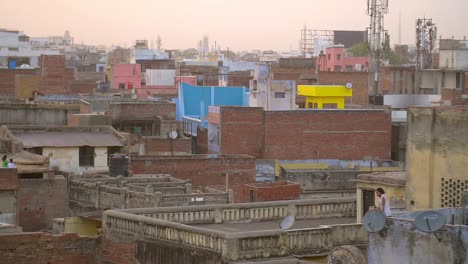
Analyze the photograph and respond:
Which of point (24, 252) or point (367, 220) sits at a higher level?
point (367, 220)

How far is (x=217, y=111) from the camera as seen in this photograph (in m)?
58.5

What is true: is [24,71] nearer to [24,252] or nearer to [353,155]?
[353,155]

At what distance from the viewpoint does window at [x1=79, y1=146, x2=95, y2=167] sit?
45719mm

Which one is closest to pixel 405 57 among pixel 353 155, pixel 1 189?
pixel 353 155

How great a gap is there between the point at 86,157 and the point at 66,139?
3.36 feet

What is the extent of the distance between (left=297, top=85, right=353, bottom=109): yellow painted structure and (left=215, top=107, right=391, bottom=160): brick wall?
11.7 m

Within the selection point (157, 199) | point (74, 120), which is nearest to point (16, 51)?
point (74, 120)

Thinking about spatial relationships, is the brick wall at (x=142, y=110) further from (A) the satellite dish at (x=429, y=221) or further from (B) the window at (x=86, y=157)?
(A) the satellite dish at (x=429, y=221)

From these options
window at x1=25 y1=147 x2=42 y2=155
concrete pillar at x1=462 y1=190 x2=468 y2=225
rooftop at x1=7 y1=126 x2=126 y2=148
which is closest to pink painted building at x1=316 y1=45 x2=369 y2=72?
rooftop at x1=7 y1=126 x2=126 y2=148

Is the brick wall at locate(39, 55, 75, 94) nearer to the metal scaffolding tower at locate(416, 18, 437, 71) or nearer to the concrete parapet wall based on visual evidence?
the metal scaffolding tower at locate(416, 18, 437, 71)

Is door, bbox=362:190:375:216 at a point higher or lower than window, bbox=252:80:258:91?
lower

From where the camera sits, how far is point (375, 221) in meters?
20.6

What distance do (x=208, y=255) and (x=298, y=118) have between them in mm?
35488

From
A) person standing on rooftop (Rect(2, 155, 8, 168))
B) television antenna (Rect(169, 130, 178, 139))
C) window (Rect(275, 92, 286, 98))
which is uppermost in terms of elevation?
window (Rect(275, 92, 286, 98))
